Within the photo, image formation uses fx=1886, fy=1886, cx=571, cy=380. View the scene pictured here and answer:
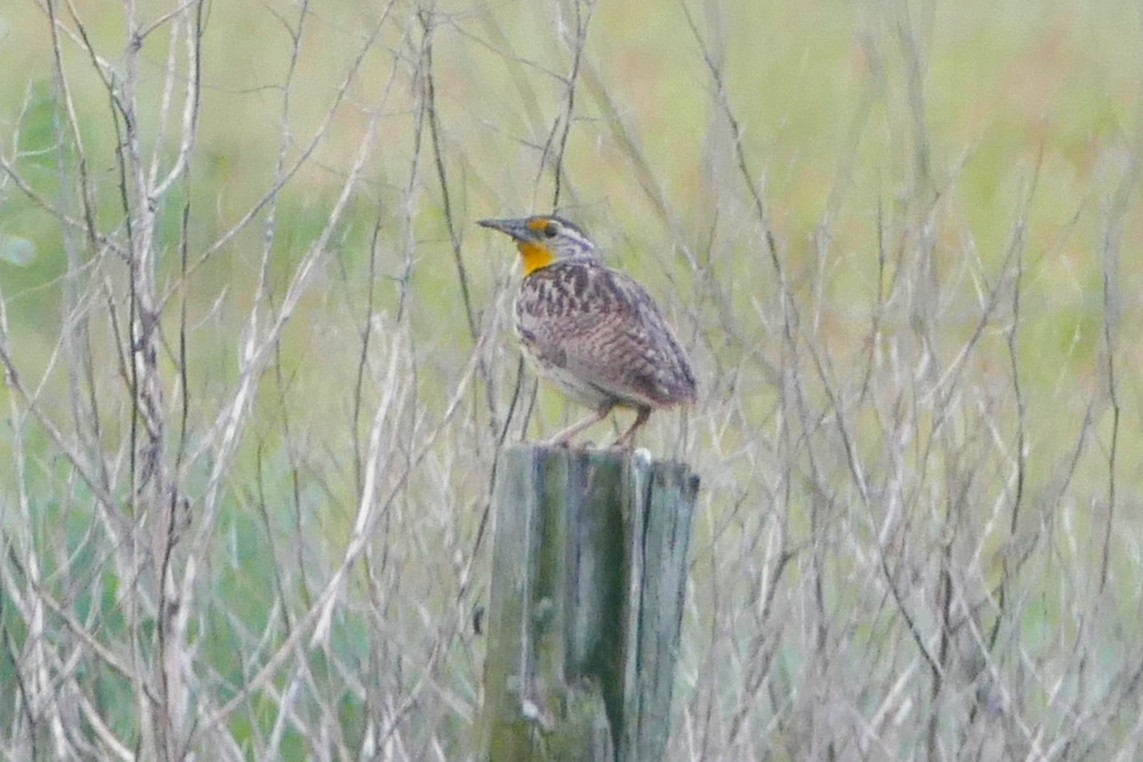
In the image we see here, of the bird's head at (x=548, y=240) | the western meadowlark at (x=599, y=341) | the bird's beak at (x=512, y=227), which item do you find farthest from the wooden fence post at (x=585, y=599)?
the bird's head at (x=548, y=240)

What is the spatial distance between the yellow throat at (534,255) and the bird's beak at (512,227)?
0.14 feet

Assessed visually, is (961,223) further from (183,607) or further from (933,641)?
(183,607)

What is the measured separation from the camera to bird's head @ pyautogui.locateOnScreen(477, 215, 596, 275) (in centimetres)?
496

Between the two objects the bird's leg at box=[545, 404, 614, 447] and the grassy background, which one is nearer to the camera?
the grassy background

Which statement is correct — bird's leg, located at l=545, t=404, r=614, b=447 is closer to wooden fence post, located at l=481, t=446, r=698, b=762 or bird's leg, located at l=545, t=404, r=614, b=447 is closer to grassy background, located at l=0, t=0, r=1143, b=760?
grassy background, located at l=0, t=0, r=1143, b=760

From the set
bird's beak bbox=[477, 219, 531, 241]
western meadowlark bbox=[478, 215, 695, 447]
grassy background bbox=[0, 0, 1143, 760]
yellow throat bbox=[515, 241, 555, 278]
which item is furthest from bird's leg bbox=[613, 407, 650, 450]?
yellow throat bbox=[515, 241, 555, 278]

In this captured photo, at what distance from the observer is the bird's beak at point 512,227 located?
4.79 m

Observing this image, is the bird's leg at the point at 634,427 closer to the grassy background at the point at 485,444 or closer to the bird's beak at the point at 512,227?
the grassy background at the point at 485,444

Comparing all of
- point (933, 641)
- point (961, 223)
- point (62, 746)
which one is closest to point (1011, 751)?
point (933, 641)

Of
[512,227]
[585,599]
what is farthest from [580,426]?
[585,599]

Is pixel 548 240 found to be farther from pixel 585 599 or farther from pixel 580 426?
pixel 585 599

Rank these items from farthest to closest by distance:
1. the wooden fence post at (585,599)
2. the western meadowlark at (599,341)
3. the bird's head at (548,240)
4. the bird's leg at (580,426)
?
the bird's head at (548,240), the western meadowlark at (599,341), the bird's leg at (580,426), the wooden fence post at (585,599)

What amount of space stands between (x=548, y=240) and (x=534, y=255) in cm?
10

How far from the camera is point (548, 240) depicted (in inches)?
197
